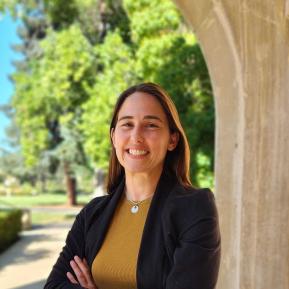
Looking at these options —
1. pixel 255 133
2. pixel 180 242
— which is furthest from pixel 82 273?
pixel 255 133

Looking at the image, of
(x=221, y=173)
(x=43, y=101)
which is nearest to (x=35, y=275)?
(x=221, y=173)

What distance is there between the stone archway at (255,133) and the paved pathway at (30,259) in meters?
5.34

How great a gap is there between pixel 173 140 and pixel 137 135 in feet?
0.52

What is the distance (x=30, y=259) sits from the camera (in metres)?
11.6

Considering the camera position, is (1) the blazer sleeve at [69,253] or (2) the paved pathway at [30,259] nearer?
(1) the blazer sleeve at [69,253]

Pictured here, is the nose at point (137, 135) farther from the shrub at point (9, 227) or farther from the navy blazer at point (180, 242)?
the shrub at point (9, 227)

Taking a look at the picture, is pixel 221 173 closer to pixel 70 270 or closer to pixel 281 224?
pixel 281 224

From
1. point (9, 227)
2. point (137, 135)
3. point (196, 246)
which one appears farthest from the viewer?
point (9, 227)

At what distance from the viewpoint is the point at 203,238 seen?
161 centimetres

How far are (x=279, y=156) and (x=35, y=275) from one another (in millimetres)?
6855

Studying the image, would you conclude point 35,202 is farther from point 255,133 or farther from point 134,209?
point 134,209

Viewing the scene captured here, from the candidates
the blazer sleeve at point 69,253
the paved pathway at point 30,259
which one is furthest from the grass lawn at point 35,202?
the blazer sleeve at point 69,253

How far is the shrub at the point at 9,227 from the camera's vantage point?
13.4 metres

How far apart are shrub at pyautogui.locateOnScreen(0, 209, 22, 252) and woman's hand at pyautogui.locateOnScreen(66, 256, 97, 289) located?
11.9 metres
